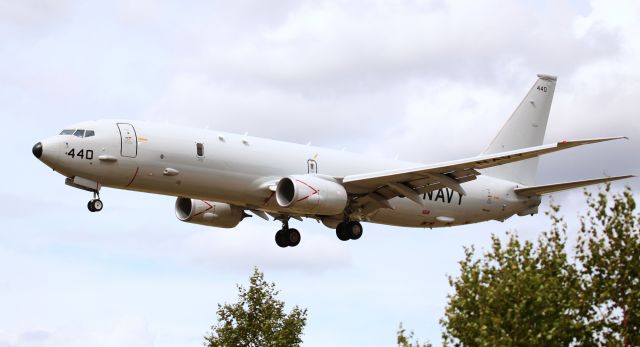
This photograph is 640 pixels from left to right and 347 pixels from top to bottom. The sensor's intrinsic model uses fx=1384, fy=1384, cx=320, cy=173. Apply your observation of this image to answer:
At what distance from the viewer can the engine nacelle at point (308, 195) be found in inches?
2112

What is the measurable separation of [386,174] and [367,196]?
222 cm

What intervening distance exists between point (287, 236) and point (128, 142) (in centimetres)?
1109

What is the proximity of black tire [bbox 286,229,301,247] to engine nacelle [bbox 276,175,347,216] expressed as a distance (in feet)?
18.0

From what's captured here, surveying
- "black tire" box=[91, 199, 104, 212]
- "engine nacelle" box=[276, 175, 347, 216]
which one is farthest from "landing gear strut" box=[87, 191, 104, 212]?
"engine nacelle" box=[276, 175, 347, 216]

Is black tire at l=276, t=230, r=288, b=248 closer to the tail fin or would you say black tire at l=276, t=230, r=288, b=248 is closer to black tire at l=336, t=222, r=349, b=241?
black tire at l=336, t=222, r=349, b=241

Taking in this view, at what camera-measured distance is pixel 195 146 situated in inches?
2067

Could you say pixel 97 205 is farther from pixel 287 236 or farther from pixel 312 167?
pixel 287 236

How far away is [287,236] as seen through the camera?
60062 millimetres

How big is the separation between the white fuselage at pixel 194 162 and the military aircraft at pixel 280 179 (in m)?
0.04

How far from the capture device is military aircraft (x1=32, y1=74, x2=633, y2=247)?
51.2m

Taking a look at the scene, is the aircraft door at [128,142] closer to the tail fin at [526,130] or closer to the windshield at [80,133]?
the windshield at [80,133]

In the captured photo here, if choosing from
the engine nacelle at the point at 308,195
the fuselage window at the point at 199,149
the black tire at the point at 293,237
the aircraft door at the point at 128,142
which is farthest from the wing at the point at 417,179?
the aircraft door at the point at 128,142

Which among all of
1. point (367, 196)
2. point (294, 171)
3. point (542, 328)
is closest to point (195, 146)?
A: point (294, 171)

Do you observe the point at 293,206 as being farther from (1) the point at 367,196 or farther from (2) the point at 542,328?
(2) the point at 542,328
